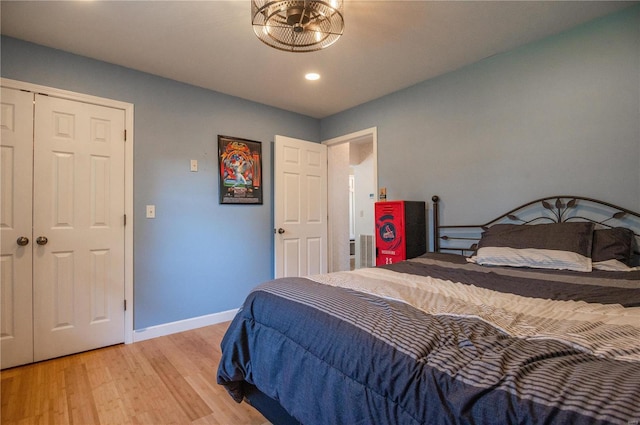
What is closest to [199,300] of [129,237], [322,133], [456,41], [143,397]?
[129,237]

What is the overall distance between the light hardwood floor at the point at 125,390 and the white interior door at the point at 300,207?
130 centimetres

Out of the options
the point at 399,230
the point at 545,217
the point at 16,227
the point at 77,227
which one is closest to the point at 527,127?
the point at 545,217

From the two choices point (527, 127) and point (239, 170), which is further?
point (239, 170)

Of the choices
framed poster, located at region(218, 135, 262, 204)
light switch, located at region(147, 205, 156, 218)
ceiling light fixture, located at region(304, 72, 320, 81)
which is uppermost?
ceiling light fixture, located at region(304, 72, 320, 81)

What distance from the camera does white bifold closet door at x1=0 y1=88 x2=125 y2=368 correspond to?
2188 millimetres

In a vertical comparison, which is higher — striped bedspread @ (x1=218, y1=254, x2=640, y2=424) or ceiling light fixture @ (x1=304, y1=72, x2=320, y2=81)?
ceiling light fixture @ (x1=304, y1=72, x2=320, y2=81)

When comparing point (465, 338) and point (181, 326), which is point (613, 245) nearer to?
point (465, 338)

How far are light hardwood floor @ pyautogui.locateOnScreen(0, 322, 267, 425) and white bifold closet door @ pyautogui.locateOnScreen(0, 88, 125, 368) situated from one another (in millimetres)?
214

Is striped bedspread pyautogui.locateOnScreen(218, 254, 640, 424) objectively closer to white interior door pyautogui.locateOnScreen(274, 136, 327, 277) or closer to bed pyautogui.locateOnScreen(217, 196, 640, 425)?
bed pyautogui.locateOnScreen(217, 196, 640, 425)

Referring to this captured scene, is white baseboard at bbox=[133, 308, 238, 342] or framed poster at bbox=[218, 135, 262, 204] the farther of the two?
framed poster at bbox=[218, 135, 262, 204]

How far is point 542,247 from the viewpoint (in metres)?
1.93

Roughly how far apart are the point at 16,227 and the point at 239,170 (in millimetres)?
1828

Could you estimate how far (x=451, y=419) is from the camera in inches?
25.5

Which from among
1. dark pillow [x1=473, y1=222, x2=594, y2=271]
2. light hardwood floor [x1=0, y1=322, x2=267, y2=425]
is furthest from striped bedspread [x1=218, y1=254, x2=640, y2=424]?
light hardwood floor [x1=0, y1=322, x2=267, y2=425]
